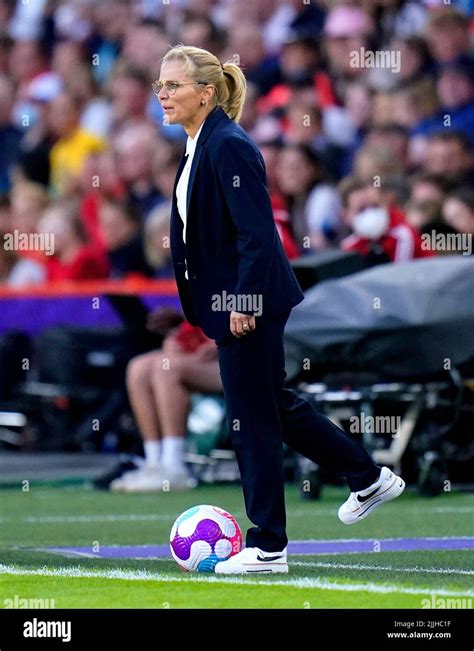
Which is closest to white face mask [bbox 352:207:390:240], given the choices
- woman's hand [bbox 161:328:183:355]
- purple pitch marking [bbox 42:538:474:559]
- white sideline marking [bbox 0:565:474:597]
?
woman's hand [bbox 161:328:183:355]

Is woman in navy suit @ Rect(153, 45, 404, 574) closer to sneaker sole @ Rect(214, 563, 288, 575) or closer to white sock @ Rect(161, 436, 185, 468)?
sneaker sole @ Rect(214, 563, 288, 575)

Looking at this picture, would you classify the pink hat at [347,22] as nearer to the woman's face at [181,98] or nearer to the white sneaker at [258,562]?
the woman's face at [181,98]

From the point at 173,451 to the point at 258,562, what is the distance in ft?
18.2

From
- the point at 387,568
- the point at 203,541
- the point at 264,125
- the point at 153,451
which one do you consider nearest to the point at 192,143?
the point at 203,541

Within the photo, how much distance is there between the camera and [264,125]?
16.6 m

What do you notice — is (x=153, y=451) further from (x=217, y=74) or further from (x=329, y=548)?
(x=217, y=74)

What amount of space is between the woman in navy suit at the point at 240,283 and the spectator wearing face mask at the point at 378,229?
16.6 feet

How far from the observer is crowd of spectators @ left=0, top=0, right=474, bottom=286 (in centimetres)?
1410

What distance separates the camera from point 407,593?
6.59 m

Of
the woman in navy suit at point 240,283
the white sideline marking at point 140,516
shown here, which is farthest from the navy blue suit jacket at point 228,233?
the white sideline marking at point 140,516

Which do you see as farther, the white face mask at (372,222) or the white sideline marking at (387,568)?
the white face mask at (372,222)

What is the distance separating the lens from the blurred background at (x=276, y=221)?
38.9ft

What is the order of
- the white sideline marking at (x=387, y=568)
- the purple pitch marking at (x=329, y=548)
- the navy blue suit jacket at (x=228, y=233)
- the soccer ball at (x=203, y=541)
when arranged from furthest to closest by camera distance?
the purple pitch marking at (x=329, y=548)
the soccer ball at (x=203, y=541)
the white sideline marking at (x=387, y=568)
the navy blue suit jacket at (x=228, y=233)
